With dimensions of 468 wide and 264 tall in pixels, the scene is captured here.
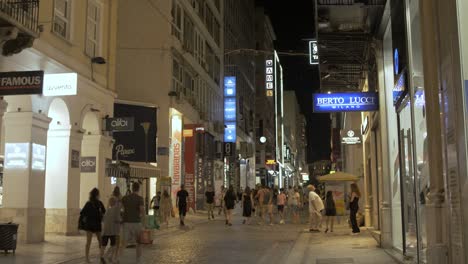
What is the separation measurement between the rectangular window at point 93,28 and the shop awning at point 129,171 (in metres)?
4.46

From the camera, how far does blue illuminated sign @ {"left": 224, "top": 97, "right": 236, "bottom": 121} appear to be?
5103 centimetres

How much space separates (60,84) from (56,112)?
A: 2.93 metres

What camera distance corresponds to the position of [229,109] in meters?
51.3

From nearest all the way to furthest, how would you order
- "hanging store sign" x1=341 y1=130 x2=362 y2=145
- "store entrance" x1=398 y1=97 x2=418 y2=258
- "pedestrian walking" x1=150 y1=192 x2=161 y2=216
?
1. "store entrance" x1=398 y1=97 x2=418 y2=258
2. "pedestrian walking" x1=150 y1=192 x2=161 y2=216
3. "hanging store sign" x1=341 y1=130 x2=362 y2=145

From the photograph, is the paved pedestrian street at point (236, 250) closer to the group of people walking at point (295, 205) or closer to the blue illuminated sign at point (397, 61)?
the group of people walking at point (295, 205)

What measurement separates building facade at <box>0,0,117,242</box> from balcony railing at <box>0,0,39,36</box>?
0.09 feet

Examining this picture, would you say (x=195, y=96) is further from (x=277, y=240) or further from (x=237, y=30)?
(x=237, y=30)

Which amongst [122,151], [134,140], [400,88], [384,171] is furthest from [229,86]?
[400,88]

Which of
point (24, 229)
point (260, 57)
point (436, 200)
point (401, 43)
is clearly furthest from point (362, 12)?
point (260, 57)

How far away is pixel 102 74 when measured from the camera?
863 inches

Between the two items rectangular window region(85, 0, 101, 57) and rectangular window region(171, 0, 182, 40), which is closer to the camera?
rectangular window region(85, 0, 101, 57)

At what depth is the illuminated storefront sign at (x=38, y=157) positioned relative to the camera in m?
16.5

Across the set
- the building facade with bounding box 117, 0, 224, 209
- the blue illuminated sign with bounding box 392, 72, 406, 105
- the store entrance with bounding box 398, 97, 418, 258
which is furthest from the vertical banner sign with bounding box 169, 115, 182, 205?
the blue illuminated sign with bounding box 392, 72, 406, 105

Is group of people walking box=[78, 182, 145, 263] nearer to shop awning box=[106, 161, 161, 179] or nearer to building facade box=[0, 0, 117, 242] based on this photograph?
building facade box=[0, 0, 117, 242]
